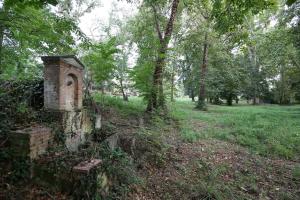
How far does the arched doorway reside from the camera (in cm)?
511

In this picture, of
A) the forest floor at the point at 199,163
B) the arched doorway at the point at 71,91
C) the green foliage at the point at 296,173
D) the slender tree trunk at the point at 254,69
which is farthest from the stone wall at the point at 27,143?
the slender tree trunk at the point at 254,69

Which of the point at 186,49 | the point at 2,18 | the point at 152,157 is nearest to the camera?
the point at 2,18

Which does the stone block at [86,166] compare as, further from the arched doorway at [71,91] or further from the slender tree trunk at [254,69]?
the slender tree trunk at [254,69]

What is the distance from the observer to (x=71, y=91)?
209 inches

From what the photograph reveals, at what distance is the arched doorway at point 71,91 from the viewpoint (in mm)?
5105

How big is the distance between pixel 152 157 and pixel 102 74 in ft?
11.4

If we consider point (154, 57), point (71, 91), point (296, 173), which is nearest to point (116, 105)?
point (154, 57)

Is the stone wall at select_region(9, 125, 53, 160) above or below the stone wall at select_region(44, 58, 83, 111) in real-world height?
below

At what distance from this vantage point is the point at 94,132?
6.07m

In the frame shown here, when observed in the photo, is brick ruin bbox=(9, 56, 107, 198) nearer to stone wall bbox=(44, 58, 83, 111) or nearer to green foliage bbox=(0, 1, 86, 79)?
stone wall bbox=(44, 58, 83, 111)

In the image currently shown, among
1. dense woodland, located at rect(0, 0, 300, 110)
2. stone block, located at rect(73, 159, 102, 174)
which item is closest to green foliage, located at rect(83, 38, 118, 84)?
dense woodland, located at rect(0, 0, 300, 110)

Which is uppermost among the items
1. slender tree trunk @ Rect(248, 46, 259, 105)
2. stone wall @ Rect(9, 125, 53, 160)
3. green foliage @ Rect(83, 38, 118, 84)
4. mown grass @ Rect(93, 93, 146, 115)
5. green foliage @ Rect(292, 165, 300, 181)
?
slender tree trunk @ Rect(248, 46, 259, 105)

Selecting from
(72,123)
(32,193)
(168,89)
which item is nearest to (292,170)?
(168,89)

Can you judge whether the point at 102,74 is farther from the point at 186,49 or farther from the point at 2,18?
the point at 186,49
